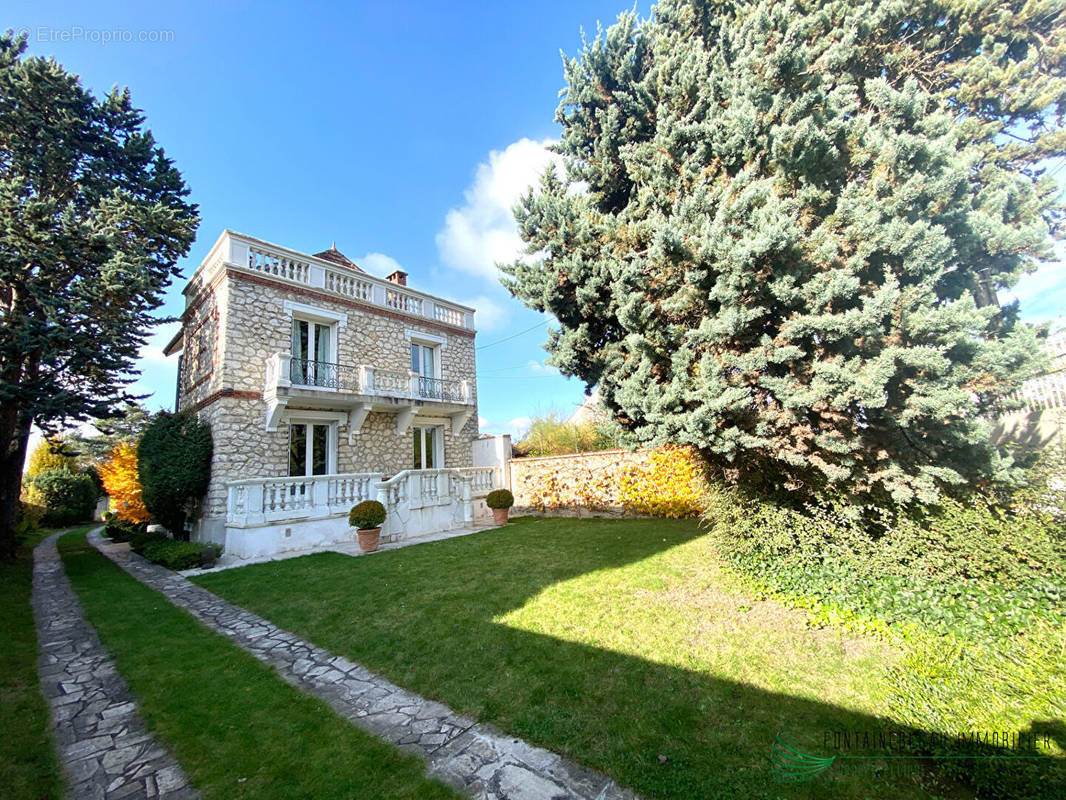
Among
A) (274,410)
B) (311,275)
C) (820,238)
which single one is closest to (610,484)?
(820,238)

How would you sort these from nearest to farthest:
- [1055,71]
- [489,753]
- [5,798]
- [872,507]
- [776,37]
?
1. [5,798]
2. [489,753]
3. [872,507]
4. [776,37]
5. [1055,71]

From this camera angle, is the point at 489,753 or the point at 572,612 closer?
the point at 489,753

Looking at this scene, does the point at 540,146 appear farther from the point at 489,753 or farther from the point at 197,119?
the point at 489,753

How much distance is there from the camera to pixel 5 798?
7.86 feet

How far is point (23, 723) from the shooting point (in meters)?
3.21

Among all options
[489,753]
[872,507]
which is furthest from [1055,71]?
[489,753]

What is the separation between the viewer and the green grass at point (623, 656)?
8.22ft

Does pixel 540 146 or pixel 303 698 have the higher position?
pixel 540 146

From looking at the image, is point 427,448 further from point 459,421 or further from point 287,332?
point 287,332

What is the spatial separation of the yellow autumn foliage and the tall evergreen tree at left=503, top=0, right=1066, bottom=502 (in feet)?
48.4

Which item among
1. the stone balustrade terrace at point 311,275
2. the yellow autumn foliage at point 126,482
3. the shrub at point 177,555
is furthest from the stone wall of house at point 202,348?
the shrub at point 177,555

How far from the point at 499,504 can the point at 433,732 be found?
9022 millimetres

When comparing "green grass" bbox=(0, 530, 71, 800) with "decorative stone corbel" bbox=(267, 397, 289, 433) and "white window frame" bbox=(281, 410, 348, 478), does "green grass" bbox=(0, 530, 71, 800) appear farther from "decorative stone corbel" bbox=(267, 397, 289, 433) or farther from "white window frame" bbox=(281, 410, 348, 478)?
"white window frame" bbox=(281, 410, 348, 478)

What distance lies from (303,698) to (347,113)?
12.3m
